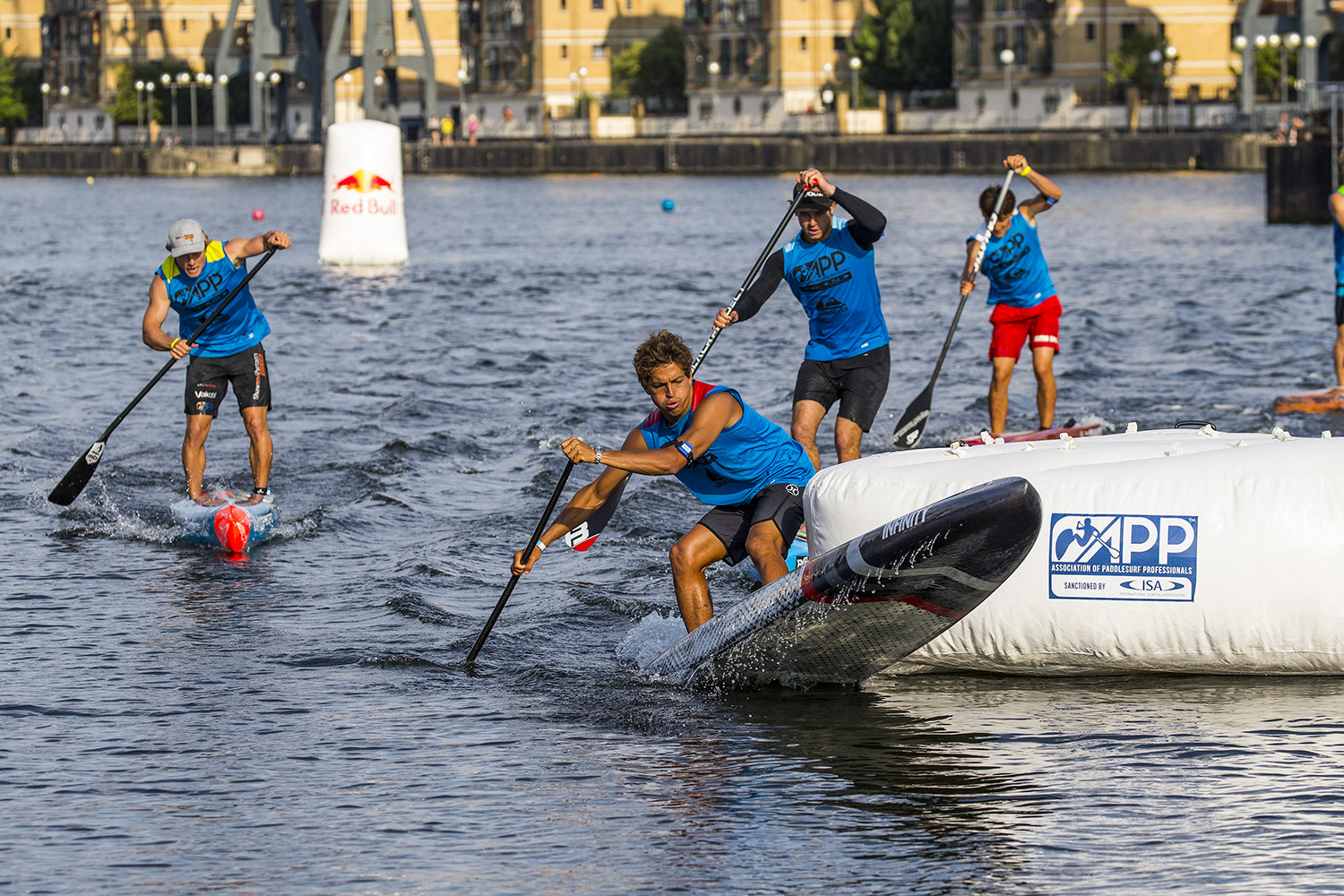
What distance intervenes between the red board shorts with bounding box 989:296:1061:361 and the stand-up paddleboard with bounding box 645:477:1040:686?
593 cm

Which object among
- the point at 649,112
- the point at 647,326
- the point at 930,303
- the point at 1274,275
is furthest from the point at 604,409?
the point at 649,112

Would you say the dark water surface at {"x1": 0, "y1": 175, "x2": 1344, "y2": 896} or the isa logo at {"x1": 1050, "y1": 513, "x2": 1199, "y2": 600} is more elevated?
the isa logo at {"x1": 1050, "y1": 513, "x2": 1199, "y2": 600}

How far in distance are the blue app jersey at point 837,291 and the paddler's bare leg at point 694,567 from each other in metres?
2.74

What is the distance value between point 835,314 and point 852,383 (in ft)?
1.43

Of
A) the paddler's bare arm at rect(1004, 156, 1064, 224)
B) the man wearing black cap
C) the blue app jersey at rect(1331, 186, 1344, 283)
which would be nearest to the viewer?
the man wearing black cap

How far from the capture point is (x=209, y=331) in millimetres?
12148

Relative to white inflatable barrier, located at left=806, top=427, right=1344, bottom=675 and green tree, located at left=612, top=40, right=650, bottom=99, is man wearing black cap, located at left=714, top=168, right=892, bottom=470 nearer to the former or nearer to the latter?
white inflatable barrier, located at left=806, top=427, right=1344, bottom=675

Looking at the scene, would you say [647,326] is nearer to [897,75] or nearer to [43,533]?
[43,533]

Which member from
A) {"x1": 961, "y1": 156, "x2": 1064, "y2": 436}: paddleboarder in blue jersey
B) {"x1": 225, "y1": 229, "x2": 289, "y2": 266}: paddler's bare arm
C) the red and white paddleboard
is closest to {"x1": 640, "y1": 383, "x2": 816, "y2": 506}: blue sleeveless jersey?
the red and white paddleboard

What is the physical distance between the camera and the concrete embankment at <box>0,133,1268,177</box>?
264 ft

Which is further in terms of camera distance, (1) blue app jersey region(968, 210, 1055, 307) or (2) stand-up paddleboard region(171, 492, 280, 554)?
(1) blue app jersey region(968, 210, 1055, 307)

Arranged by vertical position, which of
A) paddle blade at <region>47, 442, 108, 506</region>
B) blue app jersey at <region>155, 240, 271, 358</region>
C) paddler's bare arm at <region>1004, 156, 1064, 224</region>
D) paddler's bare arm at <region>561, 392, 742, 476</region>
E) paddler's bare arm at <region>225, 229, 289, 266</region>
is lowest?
paddle blade at <region>47, 442, 108, 506</region>

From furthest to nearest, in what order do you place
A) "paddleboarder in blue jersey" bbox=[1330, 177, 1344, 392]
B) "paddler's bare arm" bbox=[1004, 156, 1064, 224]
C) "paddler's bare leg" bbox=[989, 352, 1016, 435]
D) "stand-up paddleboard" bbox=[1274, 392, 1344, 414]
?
1. "stand-up paddleboard" bbox=[1274, 392, 1344, 414]
2. "paddleboarder in blue jersey" bbox=[1330, 177, 1344, 392]
3. "paddler's bare leg" bbox=[989, 352, 1016, 435]
4. "paddler's bare arm" bbox=[1004, 156, 1064, 224]

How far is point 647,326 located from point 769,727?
65.4 feet
